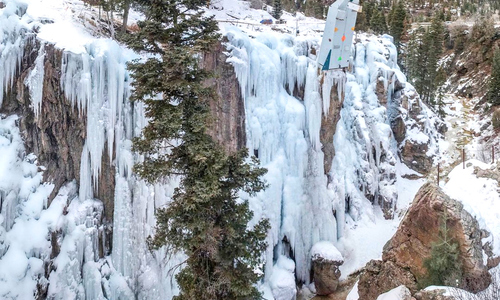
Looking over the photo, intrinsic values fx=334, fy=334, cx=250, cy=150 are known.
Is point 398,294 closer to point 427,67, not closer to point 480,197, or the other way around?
point 480,197

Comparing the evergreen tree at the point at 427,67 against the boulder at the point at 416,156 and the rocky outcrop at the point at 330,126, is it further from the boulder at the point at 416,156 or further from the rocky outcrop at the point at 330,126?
the rocky outcrop at the point at 330,126

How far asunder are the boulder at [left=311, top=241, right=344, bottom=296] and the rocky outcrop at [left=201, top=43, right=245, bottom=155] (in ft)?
16.1

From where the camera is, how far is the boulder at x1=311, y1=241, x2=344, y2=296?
11758 mm

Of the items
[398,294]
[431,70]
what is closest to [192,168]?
[398,294]

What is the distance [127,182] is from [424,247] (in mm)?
8162

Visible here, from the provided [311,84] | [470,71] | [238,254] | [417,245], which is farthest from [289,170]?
[470,71]

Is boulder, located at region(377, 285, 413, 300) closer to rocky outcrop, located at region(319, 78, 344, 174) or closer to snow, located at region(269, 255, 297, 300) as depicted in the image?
snow, located at region(269, 255, 297, 300)

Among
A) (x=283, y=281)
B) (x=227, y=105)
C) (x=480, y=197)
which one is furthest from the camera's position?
(x=227, y=105)

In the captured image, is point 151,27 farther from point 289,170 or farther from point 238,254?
point 289,170

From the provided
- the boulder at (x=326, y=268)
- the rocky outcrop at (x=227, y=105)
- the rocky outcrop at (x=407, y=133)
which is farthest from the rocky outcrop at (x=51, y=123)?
the rocky outcrop at (x=407, y=133)

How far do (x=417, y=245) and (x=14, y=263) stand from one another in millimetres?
10278

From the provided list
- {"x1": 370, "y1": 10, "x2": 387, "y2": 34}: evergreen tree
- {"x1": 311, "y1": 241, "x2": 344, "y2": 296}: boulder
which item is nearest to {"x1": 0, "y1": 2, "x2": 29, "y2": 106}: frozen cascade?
{"x1": 311, "y1": 241, "x2": 344, "y2": 296}: boulder

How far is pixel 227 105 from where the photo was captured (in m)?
11.2

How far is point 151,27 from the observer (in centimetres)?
468
